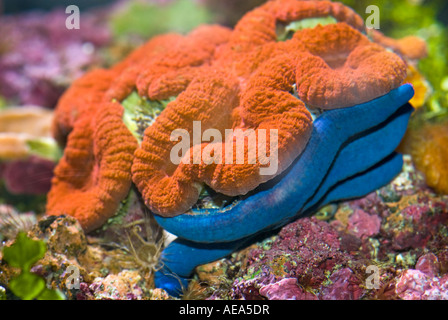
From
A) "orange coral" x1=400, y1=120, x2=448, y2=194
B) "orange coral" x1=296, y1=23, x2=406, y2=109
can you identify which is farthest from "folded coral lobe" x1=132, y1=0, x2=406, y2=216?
"orange coral" x1=400, y1=120, x2=448, y2=194

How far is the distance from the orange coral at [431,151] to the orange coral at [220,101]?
91cm

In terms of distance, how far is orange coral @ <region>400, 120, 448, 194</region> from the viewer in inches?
117

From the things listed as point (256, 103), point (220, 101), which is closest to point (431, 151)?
point (256, 103)

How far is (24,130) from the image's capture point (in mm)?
4938

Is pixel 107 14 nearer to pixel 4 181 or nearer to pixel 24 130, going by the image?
pixel 24 130

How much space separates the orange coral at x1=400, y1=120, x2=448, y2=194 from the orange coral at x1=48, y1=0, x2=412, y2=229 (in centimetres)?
91

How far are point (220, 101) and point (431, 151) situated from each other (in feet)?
6.39

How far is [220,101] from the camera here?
8.27ft

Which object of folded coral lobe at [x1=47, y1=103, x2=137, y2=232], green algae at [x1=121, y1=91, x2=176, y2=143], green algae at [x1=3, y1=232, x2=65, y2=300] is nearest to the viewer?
green algae at [x1=3, y1=232, x2=65, y2=300]

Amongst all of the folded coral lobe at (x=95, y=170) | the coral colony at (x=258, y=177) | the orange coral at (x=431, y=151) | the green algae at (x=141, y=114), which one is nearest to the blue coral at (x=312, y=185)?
the coral colony at (x=258, y=177)

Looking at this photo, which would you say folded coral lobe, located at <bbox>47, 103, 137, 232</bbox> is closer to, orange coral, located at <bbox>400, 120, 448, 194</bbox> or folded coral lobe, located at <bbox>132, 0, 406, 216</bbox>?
folded coral lobe, located at <bbox>132, 0, 406, 216</bbox>

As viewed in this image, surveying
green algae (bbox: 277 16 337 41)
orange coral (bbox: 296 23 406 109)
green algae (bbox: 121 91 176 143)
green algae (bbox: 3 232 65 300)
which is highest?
green algae (bbox: 277 16 337 41)

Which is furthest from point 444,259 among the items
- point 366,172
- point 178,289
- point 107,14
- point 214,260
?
point 107,14
